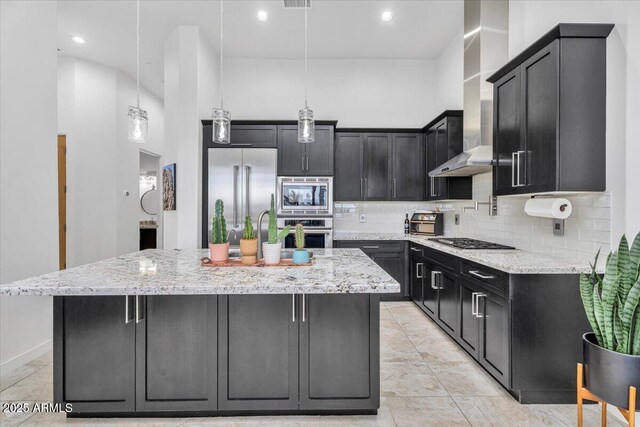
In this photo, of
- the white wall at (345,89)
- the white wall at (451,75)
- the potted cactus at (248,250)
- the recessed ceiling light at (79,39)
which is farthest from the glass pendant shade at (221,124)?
the recessed ceiling light at (79,39)

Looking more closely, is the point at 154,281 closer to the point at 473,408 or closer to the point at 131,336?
the point at 131,336

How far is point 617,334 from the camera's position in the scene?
1532 millimetres

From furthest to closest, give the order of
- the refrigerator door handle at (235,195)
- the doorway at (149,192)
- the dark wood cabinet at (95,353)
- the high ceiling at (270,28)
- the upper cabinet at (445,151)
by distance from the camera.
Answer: the doorway at (149,192) < the refrigerator door handle at (235,195) < the upper cabinet at (445,151) < the high ceiling at (270,28) < the dark wood cabinet at (95,353)

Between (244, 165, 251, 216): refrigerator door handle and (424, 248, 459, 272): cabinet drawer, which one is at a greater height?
(244, 165, 251, 216): refrigerator door handle

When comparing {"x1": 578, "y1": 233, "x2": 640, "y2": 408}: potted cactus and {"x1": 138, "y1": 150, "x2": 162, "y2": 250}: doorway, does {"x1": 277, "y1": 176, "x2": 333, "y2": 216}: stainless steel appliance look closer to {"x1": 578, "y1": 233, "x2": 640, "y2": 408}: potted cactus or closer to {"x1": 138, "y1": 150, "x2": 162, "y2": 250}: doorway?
{"x1": 578, "y1": 233, "x2": 640, "y2": 408}: potted cactus

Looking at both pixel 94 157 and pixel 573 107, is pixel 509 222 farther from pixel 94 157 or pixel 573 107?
pixel 94 157

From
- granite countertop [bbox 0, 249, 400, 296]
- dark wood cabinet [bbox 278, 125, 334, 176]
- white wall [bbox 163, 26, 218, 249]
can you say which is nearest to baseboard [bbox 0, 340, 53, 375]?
granite countertop [bbox 0, 249, 400, 296]

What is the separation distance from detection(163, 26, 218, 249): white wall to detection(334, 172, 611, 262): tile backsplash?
80.3 inches

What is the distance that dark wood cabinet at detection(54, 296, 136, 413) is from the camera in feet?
6.20

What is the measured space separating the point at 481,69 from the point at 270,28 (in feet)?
8.29

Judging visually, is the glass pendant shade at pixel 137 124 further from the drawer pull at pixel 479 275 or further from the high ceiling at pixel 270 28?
the drawer pull at pixel 479 275

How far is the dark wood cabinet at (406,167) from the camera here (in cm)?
477

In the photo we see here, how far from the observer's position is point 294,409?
1.93m

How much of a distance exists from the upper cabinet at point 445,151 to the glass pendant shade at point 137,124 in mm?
3242
